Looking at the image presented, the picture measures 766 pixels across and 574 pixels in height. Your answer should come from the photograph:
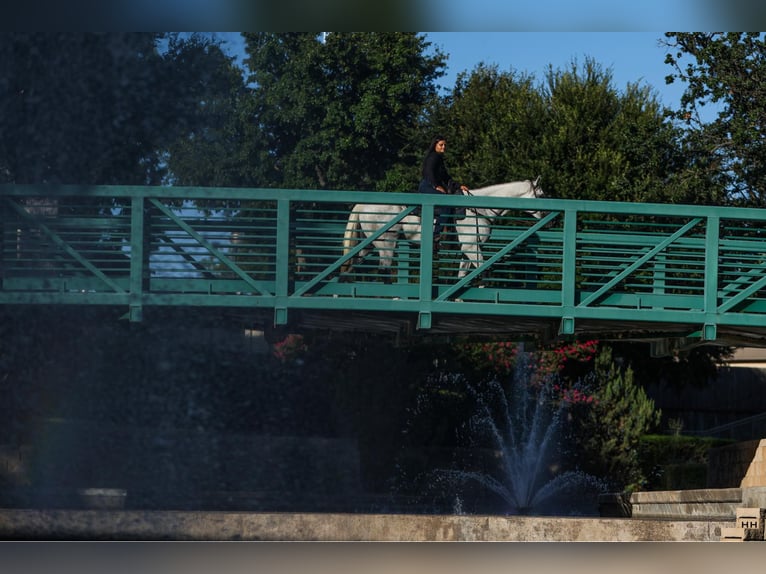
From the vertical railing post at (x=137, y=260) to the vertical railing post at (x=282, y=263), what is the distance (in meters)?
1.07

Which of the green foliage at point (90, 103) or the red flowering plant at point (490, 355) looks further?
the red flowering plant at point (490, 355)

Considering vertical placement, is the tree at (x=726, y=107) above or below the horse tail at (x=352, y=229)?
above

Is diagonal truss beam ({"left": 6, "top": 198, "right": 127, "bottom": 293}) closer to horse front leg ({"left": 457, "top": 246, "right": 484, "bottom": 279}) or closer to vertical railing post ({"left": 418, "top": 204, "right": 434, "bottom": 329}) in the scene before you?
vertical railing post ({"left": 418, "top": 204, "right": 434, "bottom": 329})

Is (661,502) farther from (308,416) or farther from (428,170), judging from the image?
(308,416)

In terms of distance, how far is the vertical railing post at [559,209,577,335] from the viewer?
10.5 metres

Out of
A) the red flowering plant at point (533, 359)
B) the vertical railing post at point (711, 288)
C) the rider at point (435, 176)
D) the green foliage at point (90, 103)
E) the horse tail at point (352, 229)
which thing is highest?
the green foliage at point (90, 103)

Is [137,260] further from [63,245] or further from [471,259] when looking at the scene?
[471,259]

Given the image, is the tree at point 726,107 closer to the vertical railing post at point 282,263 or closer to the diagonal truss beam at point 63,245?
the vertical railing post at point 282,263

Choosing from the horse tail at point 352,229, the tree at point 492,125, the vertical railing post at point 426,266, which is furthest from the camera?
the tree at point 492,125

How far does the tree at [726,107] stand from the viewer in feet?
51.6

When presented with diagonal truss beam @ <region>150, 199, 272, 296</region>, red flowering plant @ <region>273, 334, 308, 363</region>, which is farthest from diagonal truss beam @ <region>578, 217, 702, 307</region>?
red flowering plant @ <region>273, 334, 308, 363</region>

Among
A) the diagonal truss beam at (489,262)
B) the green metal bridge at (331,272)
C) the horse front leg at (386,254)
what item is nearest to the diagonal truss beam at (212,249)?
the green metal bridge at (331,272)

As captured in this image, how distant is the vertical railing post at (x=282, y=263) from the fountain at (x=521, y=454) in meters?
6.33

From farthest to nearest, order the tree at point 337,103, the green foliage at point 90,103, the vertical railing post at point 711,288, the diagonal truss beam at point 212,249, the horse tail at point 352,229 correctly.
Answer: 1. the tree at point 337,103
2. the green foliage at point 90,103
3. the horse tail at point 352,229
4. the vertical railing post at point 711,288
5. the diagonal truss beam at point 212,249
